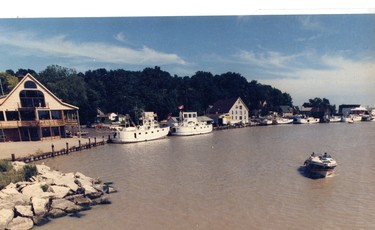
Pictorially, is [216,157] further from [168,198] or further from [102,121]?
[102,121]

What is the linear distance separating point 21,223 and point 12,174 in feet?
21.8

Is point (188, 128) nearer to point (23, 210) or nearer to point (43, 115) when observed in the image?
point (43, 115)

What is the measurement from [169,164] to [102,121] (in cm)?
4388

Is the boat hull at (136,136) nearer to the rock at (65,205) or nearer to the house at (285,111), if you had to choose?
the rock at (65,205)

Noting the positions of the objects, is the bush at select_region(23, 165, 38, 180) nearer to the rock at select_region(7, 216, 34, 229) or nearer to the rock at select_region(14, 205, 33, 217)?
the rock at select_region(14, 205, 33, 217)

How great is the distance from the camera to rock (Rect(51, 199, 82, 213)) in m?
11.9

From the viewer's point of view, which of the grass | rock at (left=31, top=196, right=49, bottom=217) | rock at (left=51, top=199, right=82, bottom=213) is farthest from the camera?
the grass

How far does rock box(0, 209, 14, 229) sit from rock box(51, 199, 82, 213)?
1775 millimetres

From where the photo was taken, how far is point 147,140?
37062 mm

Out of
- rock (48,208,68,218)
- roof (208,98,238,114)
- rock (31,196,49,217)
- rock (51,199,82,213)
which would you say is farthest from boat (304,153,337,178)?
roof (208,98,238,114)

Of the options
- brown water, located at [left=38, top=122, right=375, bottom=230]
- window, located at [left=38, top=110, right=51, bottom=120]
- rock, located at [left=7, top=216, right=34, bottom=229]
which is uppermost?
window, located at [left=38, top=110, right=51, bottom=120]

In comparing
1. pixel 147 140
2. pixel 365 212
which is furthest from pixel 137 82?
pixel 365 212

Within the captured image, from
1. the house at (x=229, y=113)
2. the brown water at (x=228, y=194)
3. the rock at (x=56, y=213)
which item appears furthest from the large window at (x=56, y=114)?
the house at (x=229, y=113)

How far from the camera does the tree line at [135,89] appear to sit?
1916 inches
